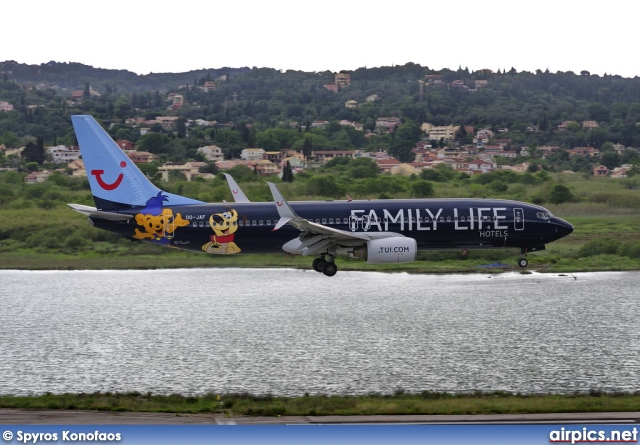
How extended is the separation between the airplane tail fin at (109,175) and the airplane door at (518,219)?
21.1 m

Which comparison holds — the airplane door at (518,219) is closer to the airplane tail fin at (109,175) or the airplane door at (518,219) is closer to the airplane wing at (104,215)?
the airplane tail fin at (109,175)

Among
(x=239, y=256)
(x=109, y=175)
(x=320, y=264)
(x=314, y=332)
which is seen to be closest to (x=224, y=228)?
(x=320, y=264)

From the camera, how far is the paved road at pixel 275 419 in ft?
113

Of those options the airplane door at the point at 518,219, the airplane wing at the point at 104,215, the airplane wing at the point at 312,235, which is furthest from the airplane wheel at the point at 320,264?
the airplane door at the point at 518,219

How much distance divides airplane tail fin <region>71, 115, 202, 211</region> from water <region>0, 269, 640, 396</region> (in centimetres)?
694

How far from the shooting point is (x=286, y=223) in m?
59.6

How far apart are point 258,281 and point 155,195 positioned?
13241mm

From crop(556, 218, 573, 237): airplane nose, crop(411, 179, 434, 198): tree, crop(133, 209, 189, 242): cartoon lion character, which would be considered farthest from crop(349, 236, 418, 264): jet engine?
crop(411, 179, 434, 198): tree

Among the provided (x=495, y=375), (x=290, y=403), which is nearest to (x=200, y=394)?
(x=290, y=403)

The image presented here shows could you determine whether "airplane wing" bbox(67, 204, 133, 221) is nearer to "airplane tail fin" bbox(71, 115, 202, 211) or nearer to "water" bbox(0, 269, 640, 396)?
"airplane tail fin" bbox(71, 115, 202, 211)

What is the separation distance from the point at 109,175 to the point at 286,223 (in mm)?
12134

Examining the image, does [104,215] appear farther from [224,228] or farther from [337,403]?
[337,403]

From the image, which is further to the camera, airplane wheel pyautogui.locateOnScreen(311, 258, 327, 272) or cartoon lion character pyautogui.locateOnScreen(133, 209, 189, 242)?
airplane wheel pyautogui.locateOnScreen(311, 258, 327, 272)

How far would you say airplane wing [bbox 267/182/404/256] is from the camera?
57281mm
